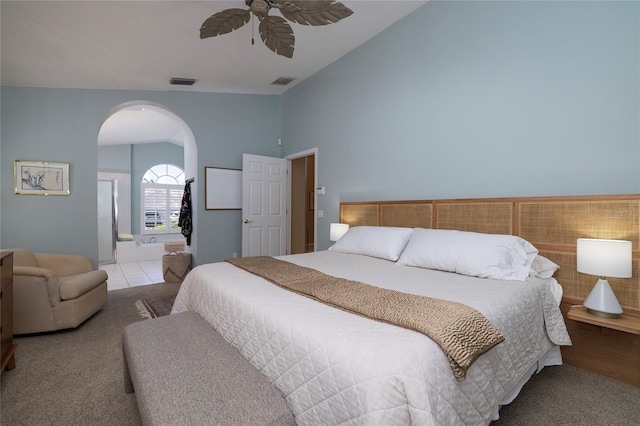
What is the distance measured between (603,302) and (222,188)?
4595mm

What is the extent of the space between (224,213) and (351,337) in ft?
14.1

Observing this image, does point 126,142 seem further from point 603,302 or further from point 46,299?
point 603,302

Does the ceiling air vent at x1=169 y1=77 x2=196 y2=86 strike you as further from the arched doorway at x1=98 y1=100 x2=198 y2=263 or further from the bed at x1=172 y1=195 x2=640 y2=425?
the bed at x1=172 y1=195 x2=640 y2=425

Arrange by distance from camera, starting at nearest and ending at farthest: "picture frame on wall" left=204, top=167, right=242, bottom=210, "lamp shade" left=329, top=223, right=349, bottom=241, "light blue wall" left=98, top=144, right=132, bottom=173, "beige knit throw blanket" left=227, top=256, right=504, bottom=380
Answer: "beige knit throw blanket" left=227, top=256, right=504, bottom=380, "lamp shade" left=329, top=223, right=349, bottom=241, "picture frame on wall" left=204, top=167, right=242, bottom=210, "light blue wall" left=98, top=144, right=132, bottom=173

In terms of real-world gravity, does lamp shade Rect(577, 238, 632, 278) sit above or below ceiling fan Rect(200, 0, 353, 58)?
below

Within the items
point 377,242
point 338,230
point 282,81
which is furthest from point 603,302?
point 282,81

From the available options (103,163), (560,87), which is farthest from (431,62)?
(103,163)

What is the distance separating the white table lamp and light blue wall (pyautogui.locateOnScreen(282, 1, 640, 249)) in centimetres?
47

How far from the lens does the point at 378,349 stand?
102cm

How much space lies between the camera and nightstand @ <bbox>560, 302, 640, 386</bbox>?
73.6 inches

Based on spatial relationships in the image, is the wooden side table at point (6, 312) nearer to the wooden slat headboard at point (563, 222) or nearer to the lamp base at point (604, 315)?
the wooden slat headboard at point (563, 222)

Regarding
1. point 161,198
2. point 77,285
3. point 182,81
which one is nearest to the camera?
point 77,285

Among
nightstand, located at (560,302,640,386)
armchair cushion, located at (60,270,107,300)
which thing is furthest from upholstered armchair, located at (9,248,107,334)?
nightstand, located at (560,302,640,386)

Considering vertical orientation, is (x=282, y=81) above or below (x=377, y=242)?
above
